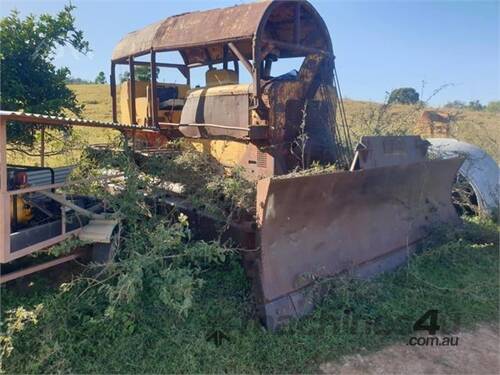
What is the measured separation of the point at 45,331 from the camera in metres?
2.90

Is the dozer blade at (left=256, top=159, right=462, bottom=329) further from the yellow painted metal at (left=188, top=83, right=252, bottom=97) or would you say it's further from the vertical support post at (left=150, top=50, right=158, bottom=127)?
the vertical support post at (left=150, top=50, right=158, bottom=127)

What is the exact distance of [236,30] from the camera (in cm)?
451

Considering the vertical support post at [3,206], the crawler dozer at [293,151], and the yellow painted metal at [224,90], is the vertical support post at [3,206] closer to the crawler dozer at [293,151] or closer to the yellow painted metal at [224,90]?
the crawler dozer at [293,151]

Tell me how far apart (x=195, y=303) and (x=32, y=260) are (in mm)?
1821

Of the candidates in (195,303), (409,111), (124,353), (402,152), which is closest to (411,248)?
(402,152)

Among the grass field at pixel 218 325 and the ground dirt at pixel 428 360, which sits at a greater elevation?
the grass field at pixel 218 325

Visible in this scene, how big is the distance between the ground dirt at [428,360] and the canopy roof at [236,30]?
10.5 ft

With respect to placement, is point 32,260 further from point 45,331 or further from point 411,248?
point 411,248

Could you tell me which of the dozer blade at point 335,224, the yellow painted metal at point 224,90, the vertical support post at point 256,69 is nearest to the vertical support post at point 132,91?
the yellow painted metal at point 224,90

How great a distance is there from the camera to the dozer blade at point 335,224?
3283mm

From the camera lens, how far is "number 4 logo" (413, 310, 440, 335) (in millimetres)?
3355

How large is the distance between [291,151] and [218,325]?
2.07 m

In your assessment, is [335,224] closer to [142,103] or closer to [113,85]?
[142,103]

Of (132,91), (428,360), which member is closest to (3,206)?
(428,360)
